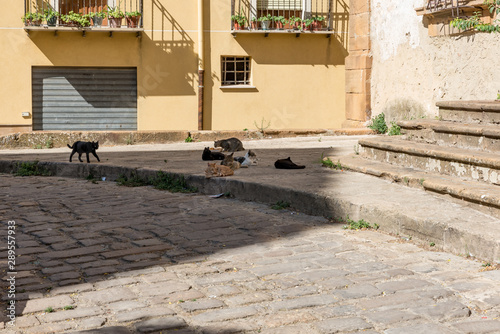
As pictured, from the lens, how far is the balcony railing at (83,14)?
1847cm

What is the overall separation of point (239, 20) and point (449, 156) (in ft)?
41.9

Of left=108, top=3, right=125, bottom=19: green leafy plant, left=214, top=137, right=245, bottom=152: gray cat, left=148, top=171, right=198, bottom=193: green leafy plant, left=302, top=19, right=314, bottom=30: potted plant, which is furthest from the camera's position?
left=302, top=19, right=314, bottom=30: potted plant

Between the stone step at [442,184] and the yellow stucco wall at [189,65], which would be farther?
the yellow stucco wall at [189,65]

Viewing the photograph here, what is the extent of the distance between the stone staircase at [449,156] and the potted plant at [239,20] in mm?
10468

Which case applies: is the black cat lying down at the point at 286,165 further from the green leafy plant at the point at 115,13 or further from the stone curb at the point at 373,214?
the green leafy plant at the point at 115,13

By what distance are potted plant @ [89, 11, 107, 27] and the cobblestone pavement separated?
12.3 m

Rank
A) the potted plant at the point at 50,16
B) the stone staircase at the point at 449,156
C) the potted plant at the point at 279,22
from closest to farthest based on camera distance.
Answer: the stone staircase at the point at 449,156
the potted plant at the point at 50,16
the potted plant at the point at 279,22

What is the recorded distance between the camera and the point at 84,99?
64.1 ft

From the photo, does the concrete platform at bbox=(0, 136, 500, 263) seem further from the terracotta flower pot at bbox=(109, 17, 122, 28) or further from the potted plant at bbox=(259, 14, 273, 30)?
the potted plant at bbox=(259, 14, 273, 30)

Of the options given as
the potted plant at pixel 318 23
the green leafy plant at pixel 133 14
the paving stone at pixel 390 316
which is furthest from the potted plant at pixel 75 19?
the paving stone at pixel 390 316

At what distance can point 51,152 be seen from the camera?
1449cm

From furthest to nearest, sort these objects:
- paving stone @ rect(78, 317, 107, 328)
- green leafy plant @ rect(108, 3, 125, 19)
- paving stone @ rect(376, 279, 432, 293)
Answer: green leafy plant @ rect(108, 3, 125, 19)
paving stone @ rect(376, 279, 432, 293)
paving stone @ rect(78, 317, 107, 328)

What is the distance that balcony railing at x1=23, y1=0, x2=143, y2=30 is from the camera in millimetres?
18469

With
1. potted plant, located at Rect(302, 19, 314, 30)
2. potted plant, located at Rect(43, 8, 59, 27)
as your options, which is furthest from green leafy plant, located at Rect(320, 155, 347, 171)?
potted plant, located at Rect(43, 8, 59, 27)
